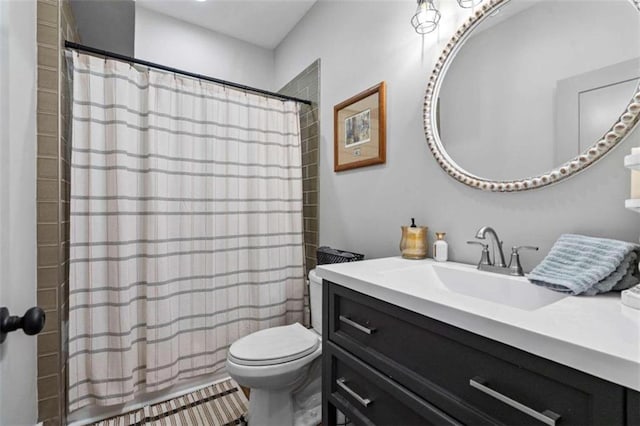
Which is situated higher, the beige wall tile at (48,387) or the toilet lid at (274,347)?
the toilet lid at (274,347)

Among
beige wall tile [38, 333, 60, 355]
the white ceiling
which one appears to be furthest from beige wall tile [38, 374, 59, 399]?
the white ceiling

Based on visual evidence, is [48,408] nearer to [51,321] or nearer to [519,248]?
[51,321]

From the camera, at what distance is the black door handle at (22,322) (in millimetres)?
557

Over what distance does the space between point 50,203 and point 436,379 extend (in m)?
1.77

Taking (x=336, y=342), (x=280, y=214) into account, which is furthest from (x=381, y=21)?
(x=336, y=342)

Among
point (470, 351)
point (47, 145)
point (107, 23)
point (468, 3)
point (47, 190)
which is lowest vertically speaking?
point (470, 351)

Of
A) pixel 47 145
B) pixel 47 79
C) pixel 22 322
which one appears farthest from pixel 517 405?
pixel 47 79

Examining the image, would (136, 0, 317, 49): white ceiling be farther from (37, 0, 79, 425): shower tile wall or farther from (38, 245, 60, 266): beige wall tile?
(38, 245, 60, 266): beige wall tile

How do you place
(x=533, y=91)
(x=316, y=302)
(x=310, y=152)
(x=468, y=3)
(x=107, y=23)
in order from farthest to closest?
1. (x=310, y=152)
2. (x=107, y=23)
3. (x=316, y=302)
4. (x=468, y=3)
5. (x=533, y=91)

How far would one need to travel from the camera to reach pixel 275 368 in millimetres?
1339

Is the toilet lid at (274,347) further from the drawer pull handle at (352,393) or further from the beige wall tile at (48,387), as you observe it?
the beige wall tile at (48,387)

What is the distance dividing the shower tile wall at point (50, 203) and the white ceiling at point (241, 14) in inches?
40.9

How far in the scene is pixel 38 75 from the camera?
1353 mm

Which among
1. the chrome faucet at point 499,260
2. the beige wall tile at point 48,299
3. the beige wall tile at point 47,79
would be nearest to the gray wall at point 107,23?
the beige wall tile at point 47,79
